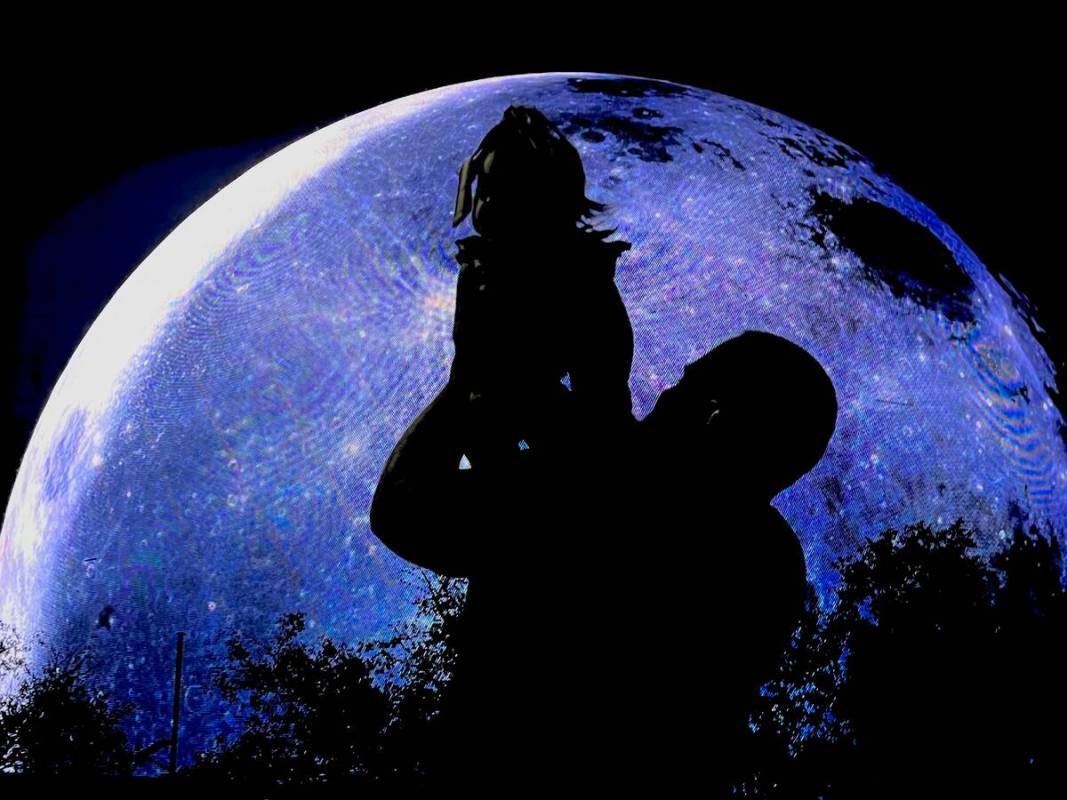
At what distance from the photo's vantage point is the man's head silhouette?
221cm

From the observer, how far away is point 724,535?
2420 millimetres

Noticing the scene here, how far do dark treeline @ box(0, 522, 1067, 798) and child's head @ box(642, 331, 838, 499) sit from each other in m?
0.78

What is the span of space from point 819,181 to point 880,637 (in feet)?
7.72

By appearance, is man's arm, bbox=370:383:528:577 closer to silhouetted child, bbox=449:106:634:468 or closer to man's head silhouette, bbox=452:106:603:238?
silhouetted child, bbox=449:106:634:468

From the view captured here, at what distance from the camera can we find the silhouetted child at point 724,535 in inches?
92.8

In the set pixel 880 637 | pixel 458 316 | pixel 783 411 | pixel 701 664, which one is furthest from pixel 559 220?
pixel 880 637

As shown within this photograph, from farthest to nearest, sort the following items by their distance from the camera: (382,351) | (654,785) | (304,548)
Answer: (382,351) → (304,548) → (654,785)

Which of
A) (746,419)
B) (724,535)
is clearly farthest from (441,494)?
(746,419)

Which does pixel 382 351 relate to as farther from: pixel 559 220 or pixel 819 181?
pixel 819 181

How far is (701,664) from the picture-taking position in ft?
7.77

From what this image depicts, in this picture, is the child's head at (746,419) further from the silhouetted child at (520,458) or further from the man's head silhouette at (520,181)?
the man's head silhouette at (520,181)

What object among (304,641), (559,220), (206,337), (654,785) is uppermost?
(206,337)

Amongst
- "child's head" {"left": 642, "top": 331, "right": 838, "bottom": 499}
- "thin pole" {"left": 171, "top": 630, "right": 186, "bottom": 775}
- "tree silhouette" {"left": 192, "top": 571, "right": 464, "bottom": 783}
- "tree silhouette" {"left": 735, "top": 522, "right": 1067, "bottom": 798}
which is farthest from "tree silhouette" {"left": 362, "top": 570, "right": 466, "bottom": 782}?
"tree silhouette" {"left": 735, "top": 522, "right": 1067, "bottom": 798}

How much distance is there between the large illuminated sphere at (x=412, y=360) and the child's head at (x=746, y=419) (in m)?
0.52
